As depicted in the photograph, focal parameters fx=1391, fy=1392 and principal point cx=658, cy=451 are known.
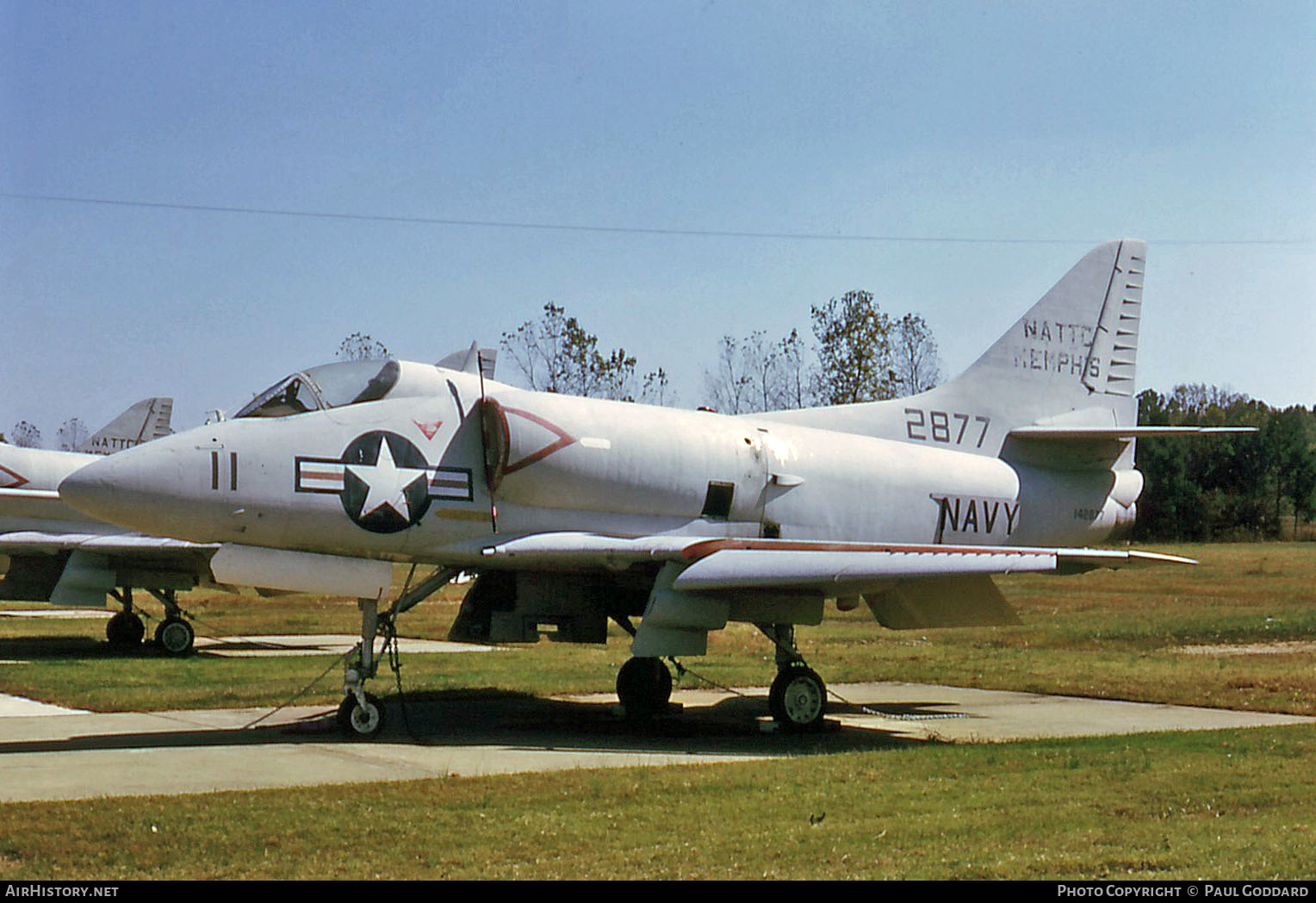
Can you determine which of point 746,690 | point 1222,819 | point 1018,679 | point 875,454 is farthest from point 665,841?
point 1018,679

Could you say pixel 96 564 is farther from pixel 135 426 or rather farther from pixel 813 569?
pixel 813 569

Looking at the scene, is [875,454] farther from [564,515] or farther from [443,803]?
[443,803]

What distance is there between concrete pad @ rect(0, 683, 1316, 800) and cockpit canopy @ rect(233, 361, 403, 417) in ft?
9.35

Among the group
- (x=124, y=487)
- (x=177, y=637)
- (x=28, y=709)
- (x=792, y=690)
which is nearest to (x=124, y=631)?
(x=177, y=637)

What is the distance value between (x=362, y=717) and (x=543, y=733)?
1795mm

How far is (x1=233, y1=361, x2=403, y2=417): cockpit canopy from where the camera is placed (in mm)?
11938

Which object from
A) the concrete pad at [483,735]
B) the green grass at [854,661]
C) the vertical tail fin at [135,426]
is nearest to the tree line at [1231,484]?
the green grass at [854,661]

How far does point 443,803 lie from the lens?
8664 millimetres

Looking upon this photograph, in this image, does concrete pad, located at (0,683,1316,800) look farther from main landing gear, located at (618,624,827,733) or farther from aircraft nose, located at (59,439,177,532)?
aircraft nose, located at (59,439,177,532)

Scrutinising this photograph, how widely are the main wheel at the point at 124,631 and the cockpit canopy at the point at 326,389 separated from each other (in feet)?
43.0

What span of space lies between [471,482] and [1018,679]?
8.80 m

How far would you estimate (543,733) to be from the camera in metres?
13.0

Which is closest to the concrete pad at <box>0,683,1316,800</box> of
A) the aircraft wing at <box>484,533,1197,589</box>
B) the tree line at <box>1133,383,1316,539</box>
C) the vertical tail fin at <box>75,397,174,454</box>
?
the aircraft wing at <box>484,533,1197,589</box>

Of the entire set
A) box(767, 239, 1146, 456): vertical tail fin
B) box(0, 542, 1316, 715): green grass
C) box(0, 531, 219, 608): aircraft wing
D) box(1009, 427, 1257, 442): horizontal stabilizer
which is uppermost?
box(767, 239, 1146, 456): vertical tail fin
